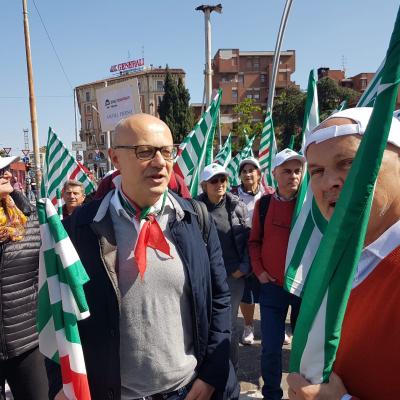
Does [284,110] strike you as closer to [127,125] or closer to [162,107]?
[162,107]

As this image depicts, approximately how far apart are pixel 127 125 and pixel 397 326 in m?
1.31

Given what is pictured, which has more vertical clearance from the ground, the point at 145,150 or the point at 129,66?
the point at 129,66

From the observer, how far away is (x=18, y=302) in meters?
2.27

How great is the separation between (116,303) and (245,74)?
6336 centimetres

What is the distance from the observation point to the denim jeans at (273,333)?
9.70ft

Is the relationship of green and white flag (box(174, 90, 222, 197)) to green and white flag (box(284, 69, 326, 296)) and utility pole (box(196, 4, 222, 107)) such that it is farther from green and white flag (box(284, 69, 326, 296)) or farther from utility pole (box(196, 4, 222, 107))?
utility pole (box(196, 4, 222, 107))

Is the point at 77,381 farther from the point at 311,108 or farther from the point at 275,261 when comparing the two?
the point at 311,108

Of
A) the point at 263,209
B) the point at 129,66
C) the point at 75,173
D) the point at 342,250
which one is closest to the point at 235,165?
the point at 75,173

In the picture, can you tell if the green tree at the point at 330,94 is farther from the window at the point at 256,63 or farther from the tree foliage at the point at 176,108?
the window at the point at 256,63

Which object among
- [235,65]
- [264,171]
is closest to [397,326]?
[264,171]

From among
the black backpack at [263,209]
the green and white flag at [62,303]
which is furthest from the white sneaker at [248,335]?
the green and white flag at [62,303]

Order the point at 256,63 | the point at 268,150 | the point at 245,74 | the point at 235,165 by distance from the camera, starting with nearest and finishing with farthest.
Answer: the point at 268,150 < the point at 235,165 < the point at 245,74 < the point at 256,63

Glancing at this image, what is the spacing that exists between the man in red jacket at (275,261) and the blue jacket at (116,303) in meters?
1.11

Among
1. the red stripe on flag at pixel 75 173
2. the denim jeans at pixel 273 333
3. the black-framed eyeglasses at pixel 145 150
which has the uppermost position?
the black-framed eyeglasses at pixel 145 150
